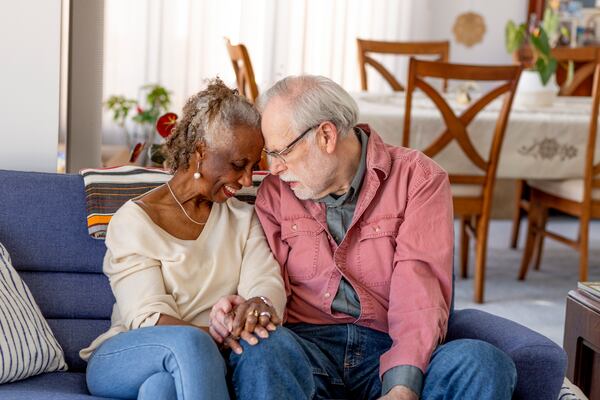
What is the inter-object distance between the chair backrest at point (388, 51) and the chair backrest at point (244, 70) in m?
0.77

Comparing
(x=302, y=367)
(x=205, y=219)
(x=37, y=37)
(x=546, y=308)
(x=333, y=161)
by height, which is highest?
(x=37, y=37)

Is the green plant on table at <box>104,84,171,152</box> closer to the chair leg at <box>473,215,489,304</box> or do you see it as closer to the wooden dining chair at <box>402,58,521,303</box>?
the wooden dining chair at <box>402,58,521,303</box>

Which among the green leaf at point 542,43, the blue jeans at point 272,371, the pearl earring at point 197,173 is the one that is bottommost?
the blue jeans at point 272,371

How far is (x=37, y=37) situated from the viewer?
2193mm

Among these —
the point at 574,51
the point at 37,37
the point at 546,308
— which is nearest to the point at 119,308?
the point at 37,37

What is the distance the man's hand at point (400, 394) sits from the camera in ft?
5.46

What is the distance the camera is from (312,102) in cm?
188

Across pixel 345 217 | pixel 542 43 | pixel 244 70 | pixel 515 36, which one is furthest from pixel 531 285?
pixel 345 217

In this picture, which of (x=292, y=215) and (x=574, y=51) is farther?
(x=574, y=51)

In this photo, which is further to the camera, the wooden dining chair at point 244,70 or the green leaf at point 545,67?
the green leaf at point 545,67

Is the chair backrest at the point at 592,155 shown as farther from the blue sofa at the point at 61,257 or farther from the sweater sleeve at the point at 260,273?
the sweater sleeve at the point at 260,273

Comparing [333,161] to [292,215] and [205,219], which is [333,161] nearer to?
[292,215]

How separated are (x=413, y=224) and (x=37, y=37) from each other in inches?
40.3

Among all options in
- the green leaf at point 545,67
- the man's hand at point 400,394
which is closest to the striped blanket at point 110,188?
the man's hand at point 400,394
